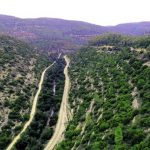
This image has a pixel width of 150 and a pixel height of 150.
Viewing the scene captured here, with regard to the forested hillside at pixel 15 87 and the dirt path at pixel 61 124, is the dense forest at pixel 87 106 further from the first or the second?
the dirt path at pixel 61 124

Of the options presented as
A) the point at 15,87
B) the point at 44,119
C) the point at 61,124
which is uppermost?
the point at 15,87

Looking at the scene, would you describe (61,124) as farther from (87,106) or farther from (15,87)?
(15,87)

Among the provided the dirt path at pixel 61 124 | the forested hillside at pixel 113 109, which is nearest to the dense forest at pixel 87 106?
the forested hillside at pixel 113 109

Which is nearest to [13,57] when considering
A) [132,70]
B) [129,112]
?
[132,70]

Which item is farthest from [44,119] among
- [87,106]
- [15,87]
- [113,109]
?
[15,87]

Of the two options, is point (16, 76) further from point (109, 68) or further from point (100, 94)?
point (100, 94)

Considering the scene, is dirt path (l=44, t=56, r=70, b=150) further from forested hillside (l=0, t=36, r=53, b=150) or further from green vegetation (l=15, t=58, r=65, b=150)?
forested hillside (l=0, t=36, r=53, b=150)
